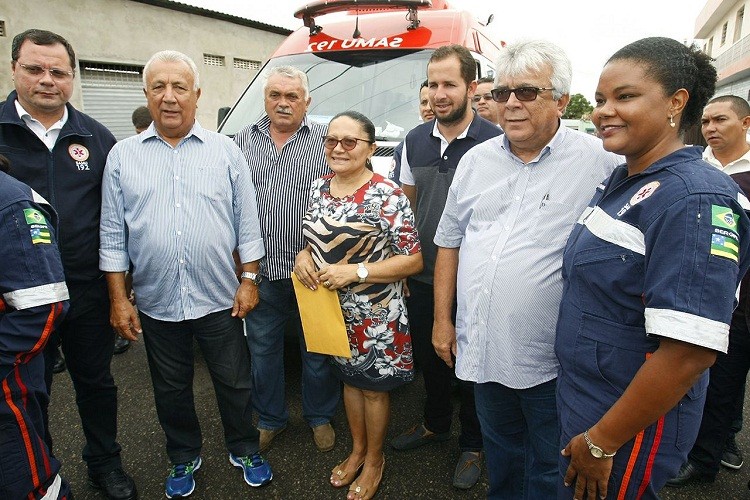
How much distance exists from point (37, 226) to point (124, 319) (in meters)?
0.96

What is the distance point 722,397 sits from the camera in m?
2.61

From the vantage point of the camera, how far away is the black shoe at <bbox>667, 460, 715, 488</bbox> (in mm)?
2650

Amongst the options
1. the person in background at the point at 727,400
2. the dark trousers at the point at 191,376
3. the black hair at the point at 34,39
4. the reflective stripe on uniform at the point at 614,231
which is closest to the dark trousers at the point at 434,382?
the dark trousers at the point at 191,376

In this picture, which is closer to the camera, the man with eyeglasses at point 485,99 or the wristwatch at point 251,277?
the wristwatch at point 251,277

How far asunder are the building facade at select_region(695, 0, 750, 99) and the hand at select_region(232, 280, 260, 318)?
2433 centimetres

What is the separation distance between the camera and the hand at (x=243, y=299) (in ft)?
8.41

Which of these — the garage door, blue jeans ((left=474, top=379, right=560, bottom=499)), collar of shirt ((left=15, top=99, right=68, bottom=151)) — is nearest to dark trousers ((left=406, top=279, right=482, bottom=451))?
blue jeans ((left=474, top=379, right=560, bottom=499))

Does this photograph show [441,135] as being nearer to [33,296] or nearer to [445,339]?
[445,339]

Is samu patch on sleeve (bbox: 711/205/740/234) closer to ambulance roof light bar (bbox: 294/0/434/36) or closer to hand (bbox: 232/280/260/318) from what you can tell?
hand (bbox: 232/280/260/318)

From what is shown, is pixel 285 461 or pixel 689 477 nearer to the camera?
pixel 689 477

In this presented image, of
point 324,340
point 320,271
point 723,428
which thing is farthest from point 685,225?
point 723,428

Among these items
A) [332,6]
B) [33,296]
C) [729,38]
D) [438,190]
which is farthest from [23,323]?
[729,38]

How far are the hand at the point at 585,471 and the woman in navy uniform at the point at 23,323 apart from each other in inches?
65.0

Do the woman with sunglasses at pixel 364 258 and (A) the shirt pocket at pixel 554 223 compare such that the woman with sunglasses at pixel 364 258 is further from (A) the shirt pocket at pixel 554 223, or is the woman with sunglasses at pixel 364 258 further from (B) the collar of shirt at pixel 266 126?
(A) the shirt pocket at pixel 554 223
